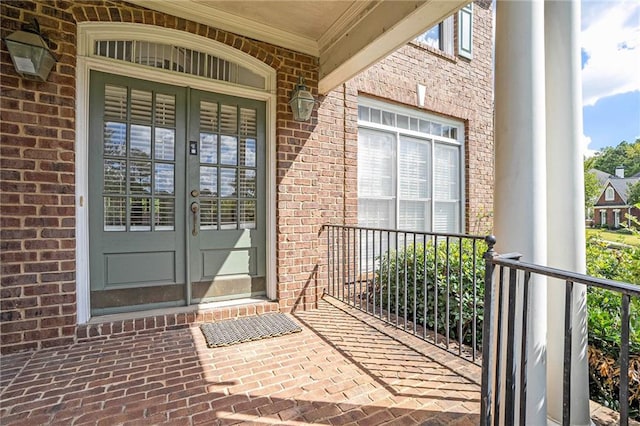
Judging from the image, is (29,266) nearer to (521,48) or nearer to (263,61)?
(263,61)

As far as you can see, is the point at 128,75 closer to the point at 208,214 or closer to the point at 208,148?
the point at 208,148

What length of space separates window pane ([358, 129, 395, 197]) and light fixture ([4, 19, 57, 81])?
10.3 feet

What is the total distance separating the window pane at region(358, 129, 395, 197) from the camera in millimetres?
4207

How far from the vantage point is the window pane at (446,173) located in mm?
5004

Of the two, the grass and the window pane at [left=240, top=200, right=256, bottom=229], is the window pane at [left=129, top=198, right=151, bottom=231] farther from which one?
the grass

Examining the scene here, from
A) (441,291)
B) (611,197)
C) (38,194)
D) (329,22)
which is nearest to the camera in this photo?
(38,194)

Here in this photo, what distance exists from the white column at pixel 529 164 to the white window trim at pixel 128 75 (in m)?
2.17

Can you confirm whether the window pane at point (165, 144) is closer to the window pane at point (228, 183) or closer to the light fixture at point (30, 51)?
the window pane at point (228, 183)

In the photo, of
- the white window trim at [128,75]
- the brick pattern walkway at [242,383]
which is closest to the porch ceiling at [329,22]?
the white window trim at [128,75]

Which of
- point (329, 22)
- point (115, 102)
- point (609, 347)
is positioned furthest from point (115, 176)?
point (609, 347)

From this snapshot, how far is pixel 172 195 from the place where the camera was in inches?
111

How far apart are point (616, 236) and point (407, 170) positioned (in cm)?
243

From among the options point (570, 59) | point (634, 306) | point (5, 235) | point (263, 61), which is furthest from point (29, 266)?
point (634, 306)

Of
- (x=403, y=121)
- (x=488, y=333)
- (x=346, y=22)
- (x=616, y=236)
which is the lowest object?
(x=488, y=333)
